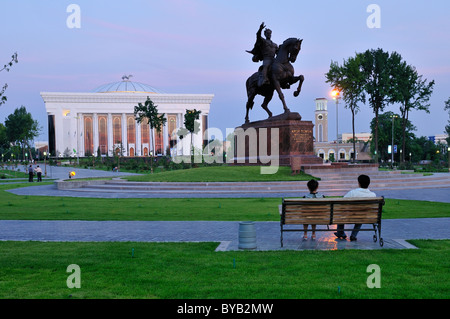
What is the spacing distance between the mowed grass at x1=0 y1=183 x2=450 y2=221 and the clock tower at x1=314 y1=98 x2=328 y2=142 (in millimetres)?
137949

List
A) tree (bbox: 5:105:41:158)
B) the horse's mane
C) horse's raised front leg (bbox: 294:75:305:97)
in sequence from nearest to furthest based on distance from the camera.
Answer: the horse's mane → horse's raised front leg (bbox: 294:75:305:97) → tree (bbox: 5:105:41:158)

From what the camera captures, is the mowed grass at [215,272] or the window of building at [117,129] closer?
the mowed grass at [215,272]

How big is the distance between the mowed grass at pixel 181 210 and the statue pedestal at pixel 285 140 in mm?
8711

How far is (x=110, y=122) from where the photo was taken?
124938mm

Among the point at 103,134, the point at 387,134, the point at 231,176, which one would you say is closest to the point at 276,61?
the point at 231,176

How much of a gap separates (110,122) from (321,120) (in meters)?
69.6

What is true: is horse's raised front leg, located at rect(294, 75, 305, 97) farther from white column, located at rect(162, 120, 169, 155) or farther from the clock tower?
the clock tower

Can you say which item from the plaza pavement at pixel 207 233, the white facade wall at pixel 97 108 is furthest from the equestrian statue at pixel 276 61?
the white facade wall at pixel 97 108

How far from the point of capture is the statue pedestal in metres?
27.6

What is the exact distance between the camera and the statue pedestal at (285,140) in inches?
1085

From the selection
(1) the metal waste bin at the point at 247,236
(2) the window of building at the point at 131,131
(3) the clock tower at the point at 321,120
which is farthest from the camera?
(3) the clock tower at the point at 321,120

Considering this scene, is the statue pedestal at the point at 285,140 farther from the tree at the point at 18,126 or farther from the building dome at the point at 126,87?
the building dome at the point at 126,87

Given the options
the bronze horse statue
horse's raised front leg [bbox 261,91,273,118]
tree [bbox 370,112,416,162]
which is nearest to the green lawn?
the bronze horse statue

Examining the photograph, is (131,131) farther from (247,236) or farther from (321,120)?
(247,236)
